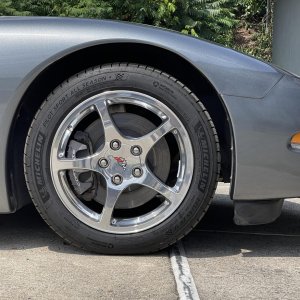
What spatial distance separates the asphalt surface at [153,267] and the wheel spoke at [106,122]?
60 cm

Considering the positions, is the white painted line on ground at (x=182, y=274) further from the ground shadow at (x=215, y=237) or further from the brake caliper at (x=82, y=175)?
the brake caliper at (x=82, y=175)

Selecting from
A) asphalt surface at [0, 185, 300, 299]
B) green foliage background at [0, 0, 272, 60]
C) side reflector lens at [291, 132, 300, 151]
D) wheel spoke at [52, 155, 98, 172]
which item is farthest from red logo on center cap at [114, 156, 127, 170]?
green foliage background at [0, 0, 272, 60]

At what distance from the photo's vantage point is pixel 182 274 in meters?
3.16

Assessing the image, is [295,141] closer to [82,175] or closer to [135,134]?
[135,134]

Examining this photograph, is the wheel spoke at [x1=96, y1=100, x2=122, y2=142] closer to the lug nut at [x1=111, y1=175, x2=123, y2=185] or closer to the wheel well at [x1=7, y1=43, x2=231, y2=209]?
the lug nut at [x1=111, y1=175, x2=123, y2=185]

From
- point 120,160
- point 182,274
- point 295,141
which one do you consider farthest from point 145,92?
point 182,274

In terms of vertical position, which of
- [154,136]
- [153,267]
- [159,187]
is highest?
[154,136]

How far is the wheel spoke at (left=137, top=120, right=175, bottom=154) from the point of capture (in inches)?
131

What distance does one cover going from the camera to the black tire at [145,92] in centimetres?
332

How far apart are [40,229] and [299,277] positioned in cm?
154

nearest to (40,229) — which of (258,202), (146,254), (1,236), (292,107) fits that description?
(1,236)

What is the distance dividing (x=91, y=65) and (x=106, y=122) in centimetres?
37

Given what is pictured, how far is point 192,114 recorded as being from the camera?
3.31 m

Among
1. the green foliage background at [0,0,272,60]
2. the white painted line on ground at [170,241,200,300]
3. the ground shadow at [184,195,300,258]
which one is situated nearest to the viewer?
the white painted line on ground at [170,241,200,300]
